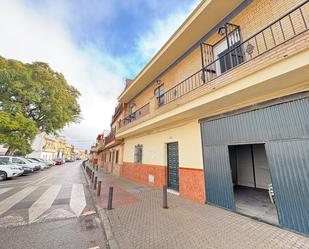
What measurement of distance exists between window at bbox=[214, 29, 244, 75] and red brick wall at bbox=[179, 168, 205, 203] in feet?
14.6

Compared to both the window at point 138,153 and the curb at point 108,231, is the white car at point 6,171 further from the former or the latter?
the curb at point 108,231

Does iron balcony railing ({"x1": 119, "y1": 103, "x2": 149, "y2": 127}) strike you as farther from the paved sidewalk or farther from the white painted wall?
the paved sidewalk

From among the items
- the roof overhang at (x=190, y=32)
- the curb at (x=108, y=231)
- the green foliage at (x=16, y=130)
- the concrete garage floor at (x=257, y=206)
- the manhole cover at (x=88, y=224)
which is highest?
the roof overhang at (x=190, y=32)

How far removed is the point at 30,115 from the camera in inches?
754

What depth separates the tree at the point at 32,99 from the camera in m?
15.9

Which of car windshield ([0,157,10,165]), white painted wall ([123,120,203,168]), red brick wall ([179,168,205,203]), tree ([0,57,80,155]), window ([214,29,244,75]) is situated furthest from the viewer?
tree ([0,57,80,155])

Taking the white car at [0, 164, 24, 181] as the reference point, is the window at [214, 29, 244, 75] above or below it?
above

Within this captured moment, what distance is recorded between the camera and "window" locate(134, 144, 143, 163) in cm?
1184

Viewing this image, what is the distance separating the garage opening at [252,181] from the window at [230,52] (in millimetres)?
4926

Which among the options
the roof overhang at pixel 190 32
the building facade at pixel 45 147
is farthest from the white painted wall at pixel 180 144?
the building facade at pixel 45 147

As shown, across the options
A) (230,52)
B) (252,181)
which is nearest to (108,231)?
(230,52)

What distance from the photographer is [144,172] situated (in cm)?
1084

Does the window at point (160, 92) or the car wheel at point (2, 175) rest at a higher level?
the window at point (160, 92)

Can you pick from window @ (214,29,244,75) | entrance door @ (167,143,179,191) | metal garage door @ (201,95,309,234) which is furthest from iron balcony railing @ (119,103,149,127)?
metal garage door @ (201,95,309,234)
